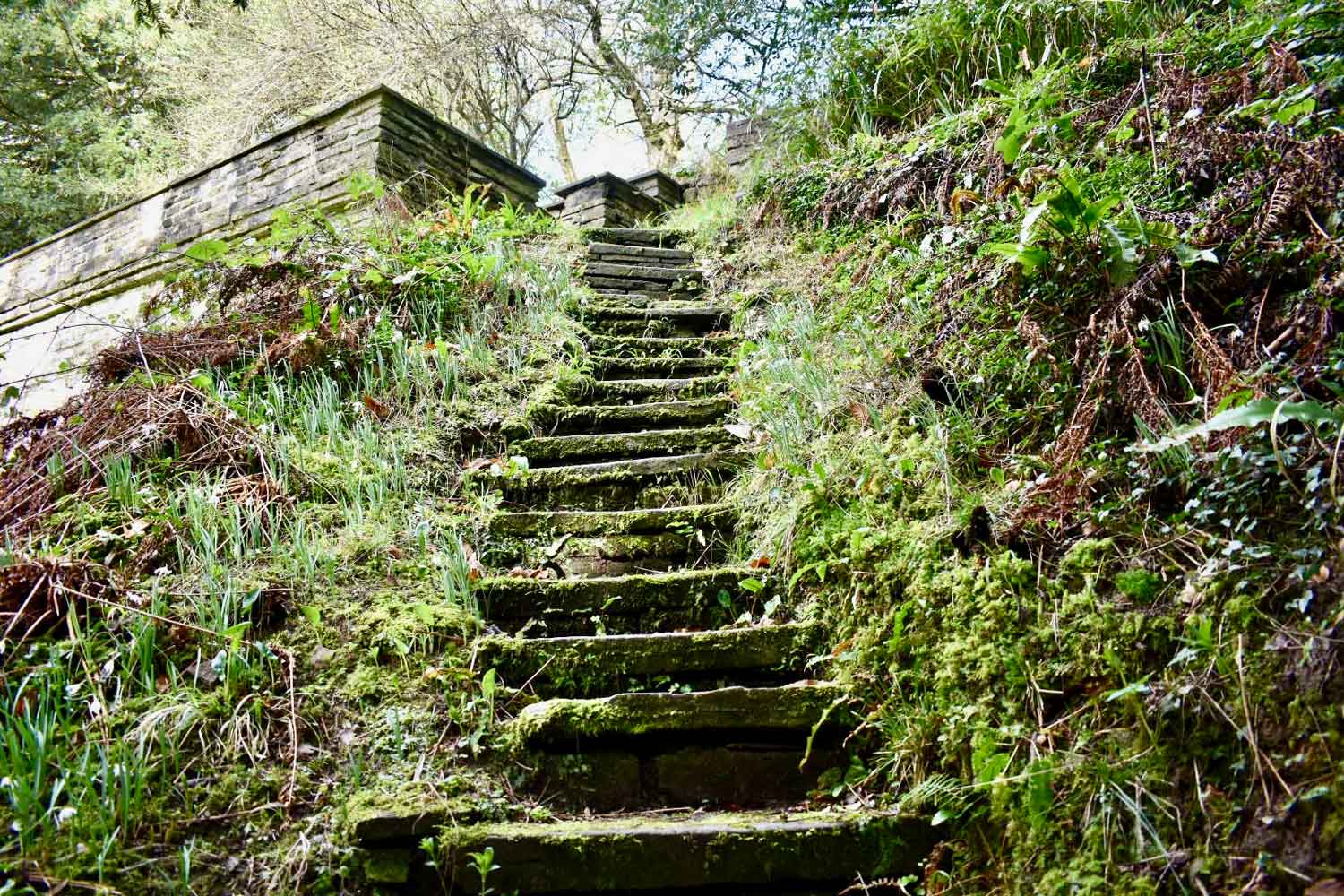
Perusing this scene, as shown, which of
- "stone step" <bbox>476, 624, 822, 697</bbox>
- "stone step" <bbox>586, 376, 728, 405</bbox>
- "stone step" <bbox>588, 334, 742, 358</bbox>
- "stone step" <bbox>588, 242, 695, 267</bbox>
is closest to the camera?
"stone step" <bbox>476, 624, 822, 697</bbox>

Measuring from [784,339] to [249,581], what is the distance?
2.70 m

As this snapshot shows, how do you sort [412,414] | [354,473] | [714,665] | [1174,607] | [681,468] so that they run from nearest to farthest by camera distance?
[1174,607], [714,665], [354,473], [681,468], [412,414]

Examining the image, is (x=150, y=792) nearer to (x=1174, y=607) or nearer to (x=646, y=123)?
(x=1174, y=607)

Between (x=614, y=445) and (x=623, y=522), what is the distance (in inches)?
26.4

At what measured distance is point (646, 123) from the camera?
36.5 ft

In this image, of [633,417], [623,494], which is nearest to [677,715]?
[623,494]

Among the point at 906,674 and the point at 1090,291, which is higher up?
the point at 1090,291

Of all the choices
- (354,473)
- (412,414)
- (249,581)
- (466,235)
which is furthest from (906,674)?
(466,235)

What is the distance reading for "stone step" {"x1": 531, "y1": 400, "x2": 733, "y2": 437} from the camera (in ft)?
13.0

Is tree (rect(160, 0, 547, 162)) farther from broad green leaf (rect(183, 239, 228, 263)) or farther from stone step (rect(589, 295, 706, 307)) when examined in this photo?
broad green leaf (rect(183, 239, 228, 263))

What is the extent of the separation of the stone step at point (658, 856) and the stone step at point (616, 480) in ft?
5.71

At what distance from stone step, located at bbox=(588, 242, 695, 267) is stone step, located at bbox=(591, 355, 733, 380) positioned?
7.01ft

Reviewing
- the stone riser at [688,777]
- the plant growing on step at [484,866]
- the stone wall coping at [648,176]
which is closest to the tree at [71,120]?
the stone wall coping at [648,176]

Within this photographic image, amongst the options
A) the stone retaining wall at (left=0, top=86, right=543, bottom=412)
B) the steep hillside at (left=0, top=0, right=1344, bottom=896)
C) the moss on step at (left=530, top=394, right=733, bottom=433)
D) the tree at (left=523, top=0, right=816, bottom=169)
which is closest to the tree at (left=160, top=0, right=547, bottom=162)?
the tree at (left=523, top=0, right=816, bottom=169)
